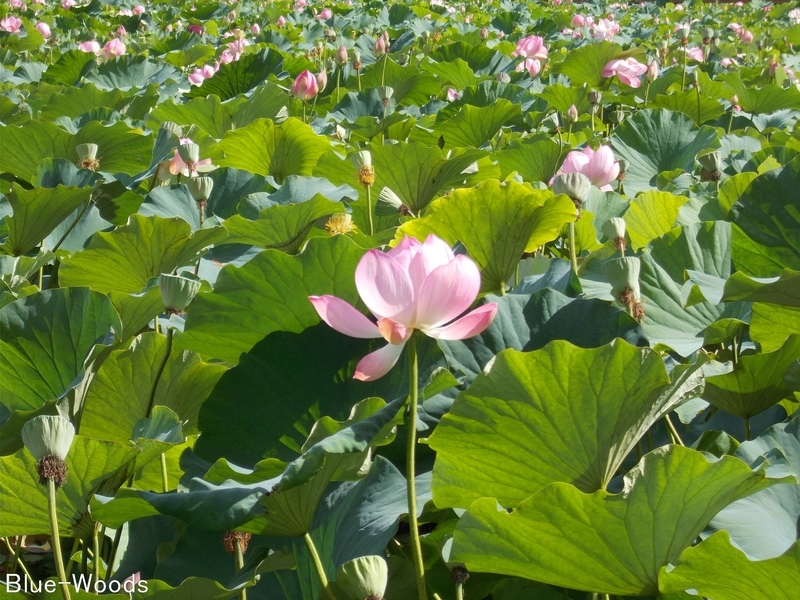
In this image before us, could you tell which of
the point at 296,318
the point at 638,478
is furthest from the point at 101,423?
the point at 638,478

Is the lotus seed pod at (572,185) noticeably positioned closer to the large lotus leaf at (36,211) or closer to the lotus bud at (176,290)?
the lotus bud at (176,290)

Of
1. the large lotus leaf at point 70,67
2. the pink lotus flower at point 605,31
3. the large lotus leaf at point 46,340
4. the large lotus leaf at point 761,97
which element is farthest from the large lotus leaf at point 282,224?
the pink lotus flower at point 605,31

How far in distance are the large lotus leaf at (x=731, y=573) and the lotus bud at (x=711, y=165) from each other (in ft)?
3.20

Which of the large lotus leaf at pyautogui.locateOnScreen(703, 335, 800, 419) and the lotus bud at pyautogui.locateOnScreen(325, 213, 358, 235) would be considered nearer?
the large lotus leaf at pyautogui.locateOnScreen(703, 335, 800, 419)

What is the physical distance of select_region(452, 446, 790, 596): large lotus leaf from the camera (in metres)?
0.54

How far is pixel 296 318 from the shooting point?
31.7 inches

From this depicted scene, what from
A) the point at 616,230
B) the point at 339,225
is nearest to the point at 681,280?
the point at 616,230

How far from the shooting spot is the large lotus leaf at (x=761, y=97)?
2.38 meters

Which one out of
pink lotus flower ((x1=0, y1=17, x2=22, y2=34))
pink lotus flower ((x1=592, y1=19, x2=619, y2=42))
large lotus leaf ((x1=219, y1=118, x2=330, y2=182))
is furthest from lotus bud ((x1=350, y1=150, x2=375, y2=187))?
pink lotus flower ((x1=0, y1=17, x2=22, y2=34))

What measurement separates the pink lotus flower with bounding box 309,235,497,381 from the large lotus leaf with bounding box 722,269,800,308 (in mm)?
236

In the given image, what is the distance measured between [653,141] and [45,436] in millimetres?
1495

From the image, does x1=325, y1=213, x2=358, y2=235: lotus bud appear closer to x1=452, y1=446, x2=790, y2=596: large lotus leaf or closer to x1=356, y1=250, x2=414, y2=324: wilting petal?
x1=356, y1=250, x2=414, y2=324: wilting petal

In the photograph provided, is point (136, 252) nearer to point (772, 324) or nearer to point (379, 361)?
point (379, 361)

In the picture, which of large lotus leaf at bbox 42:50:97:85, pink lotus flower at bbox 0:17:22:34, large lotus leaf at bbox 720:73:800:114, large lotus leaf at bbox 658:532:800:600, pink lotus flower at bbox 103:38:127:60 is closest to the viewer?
large lotus leaf at bbox 658:532:800:600
